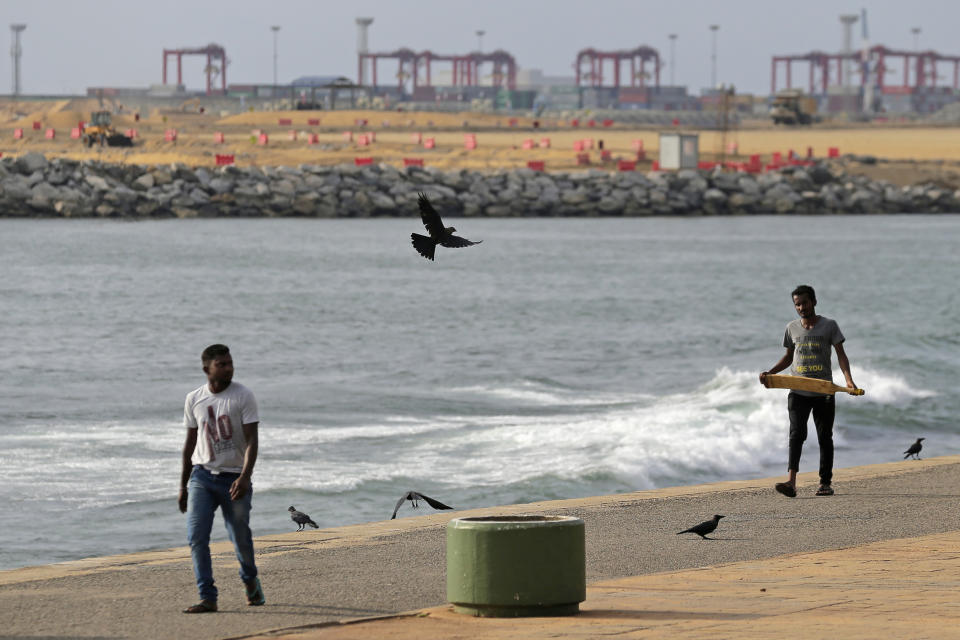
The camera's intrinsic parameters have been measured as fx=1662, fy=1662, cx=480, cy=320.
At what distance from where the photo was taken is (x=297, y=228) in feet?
242

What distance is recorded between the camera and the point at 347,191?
76125 mm

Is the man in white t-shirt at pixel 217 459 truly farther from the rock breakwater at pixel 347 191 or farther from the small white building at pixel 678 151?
the small white building at pixel 678 151

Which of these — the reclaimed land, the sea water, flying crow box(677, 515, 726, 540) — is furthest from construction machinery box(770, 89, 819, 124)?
flying crow box(677, 515, 726, 540)

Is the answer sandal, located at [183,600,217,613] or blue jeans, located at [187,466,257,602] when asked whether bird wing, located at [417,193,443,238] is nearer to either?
blue jeans, located at [187,466,257,602]

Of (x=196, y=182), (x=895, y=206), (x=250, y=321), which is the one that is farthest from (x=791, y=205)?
(x=250, y=321)

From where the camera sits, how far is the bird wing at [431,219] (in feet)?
31.6

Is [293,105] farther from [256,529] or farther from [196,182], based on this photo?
[256,529]

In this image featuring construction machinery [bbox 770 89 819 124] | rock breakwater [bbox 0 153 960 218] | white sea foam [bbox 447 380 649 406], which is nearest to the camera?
white sea foam [bbox 447 380 649 406]

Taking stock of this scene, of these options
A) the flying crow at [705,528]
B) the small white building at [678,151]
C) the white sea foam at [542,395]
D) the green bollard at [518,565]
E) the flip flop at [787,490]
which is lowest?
the white sea foam at [542,395]

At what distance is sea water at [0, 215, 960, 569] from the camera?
1797 cm

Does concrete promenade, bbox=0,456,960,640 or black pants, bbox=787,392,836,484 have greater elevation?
black pants, bbox=787,392,836,484

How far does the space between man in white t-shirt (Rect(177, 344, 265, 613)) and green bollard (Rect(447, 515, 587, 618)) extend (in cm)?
Answer: 113

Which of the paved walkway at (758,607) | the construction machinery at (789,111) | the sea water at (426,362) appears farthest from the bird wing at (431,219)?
the construction machinery at (789,111)

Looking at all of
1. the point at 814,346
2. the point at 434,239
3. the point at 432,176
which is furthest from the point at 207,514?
the point at 432,176
